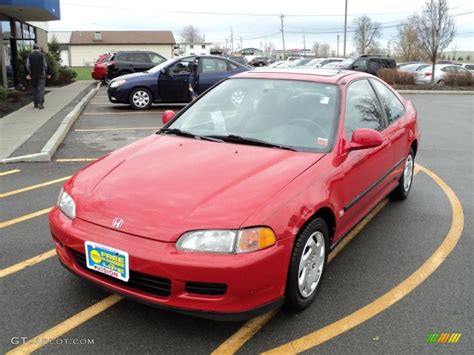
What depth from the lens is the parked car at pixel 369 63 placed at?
2438cm

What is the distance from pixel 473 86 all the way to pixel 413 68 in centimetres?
486

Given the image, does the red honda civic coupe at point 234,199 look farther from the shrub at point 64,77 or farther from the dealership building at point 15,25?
the shrub at point 64,77

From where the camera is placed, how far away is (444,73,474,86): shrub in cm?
2453

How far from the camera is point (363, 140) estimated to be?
142 inches

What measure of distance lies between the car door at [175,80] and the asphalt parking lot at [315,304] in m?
8.59

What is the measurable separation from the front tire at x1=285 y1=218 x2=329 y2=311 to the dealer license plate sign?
978 mm

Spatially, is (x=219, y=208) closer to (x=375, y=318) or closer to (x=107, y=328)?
(x=107, y=328)

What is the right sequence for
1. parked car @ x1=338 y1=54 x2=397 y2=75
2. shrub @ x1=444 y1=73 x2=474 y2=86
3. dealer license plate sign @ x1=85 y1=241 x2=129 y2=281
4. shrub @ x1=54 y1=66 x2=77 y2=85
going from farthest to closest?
shrub @ x1=444 y1=73 x2=474 y2=86, parked car @ x1=338 y1=54 x2=397 y2=75, shrub @ x1=54 y1=66 x2=77 y2=85, dealer license plate sign @ x1=85 y1=241 x2=129 y2=281

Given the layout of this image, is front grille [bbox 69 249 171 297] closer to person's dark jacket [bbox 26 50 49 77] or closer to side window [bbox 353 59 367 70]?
person's dark jacket [bbox 26 50 49 77]

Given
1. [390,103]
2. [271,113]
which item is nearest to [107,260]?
[271,113]

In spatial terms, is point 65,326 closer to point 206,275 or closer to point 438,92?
point 206,275

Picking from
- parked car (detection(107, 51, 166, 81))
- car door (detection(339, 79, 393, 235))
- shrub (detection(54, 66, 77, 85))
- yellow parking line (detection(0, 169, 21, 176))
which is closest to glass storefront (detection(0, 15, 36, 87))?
shrub (detection(54, 66, 77, 85))

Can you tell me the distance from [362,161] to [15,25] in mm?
19721

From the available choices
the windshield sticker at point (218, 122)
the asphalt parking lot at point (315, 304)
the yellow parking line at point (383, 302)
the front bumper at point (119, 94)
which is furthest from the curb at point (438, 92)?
the windshield sticker at point (218, 122)
